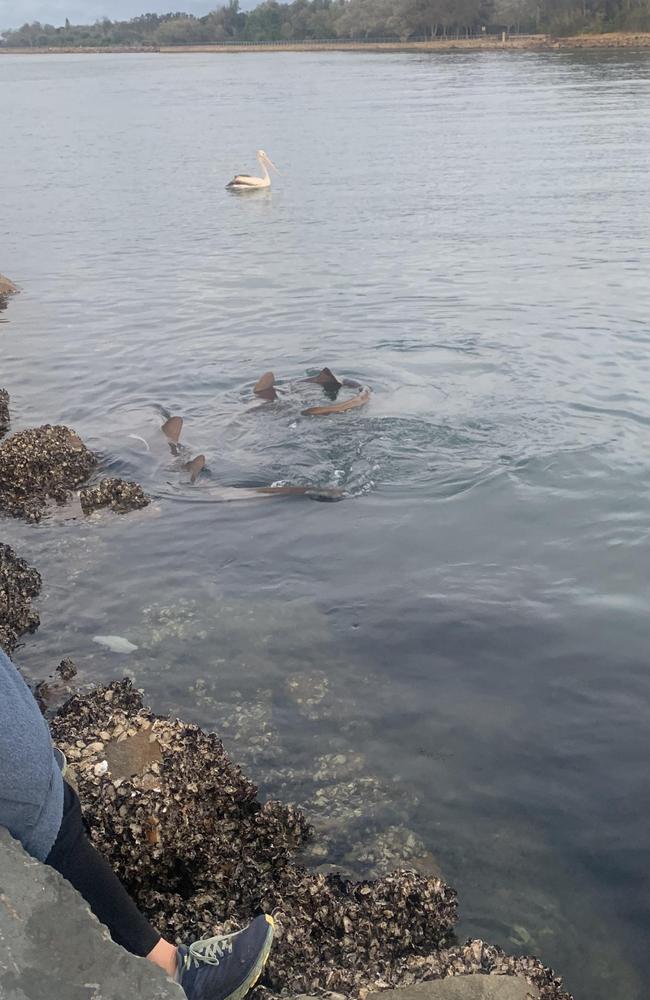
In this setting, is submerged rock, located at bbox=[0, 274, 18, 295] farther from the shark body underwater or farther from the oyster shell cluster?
the oyster shell cluster

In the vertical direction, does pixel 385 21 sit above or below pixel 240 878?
above

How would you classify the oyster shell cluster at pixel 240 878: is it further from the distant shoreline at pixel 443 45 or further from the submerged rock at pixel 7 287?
the distant shoreline at pixel 443 45

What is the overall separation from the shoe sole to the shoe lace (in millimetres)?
109

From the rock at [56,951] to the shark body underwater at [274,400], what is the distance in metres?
5.70

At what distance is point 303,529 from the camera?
781 centimetres

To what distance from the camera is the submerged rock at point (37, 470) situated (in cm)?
823

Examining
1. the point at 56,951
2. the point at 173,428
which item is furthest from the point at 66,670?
the point at 173,428

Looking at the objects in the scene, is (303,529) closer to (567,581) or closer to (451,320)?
(567,581)

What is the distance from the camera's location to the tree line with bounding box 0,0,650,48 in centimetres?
8662

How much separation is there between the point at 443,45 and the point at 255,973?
121882mm

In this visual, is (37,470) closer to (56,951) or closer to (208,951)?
(208,951)

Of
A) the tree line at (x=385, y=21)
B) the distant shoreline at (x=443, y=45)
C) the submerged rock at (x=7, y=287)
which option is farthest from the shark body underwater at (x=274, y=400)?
the tree line at (x=385, y=21)

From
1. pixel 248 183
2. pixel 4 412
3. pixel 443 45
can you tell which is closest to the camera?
pixel 4 412

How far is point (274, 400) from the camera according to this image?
Result: 1063cm
